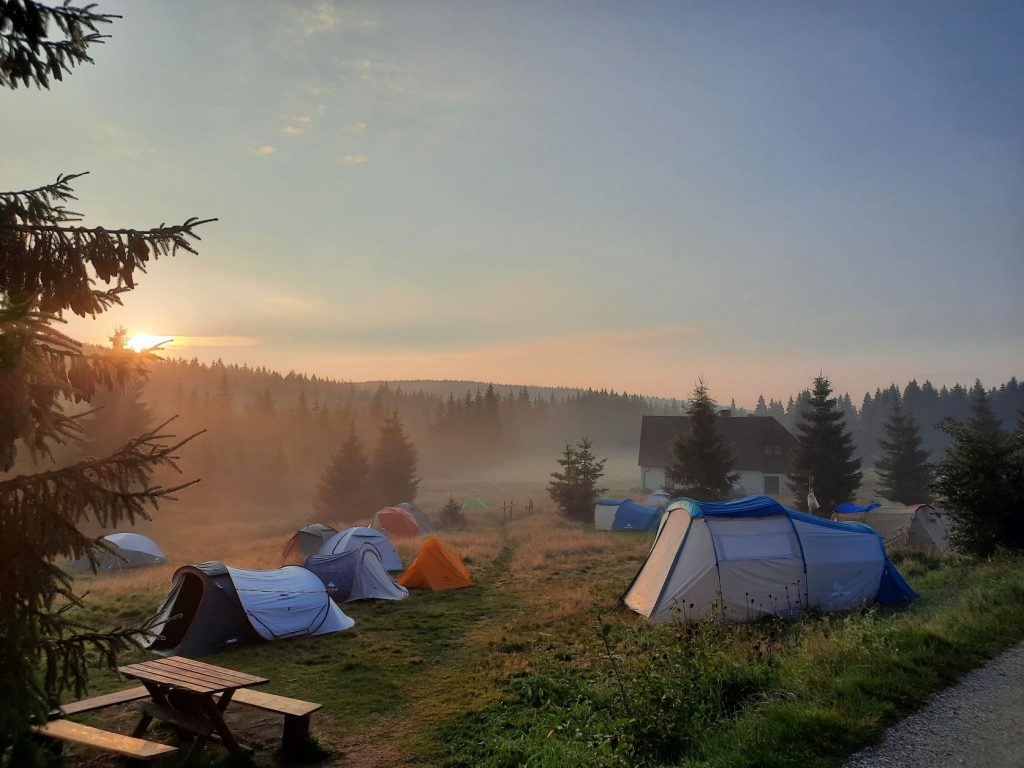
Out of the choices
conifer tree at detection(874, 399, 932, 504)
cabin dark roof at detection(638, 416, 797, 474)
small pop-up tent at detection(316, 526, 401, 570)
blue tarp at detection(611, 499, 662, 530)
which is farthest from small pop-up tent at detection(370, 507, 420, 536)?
conifer tree at detection(874, 399, 932, 504)

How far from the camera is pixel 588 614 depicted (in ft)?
45.5

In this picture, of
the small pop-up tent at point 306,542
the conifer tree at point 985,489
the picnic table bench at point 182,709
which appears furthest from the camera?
the small pop-up tent at point 306,542

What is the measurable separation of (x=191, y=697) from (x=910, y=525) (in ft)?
85.7

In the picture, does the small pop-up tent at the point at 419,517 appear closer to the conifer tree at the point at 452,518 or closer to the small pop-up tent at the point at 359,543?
the conifer tree at the point at 452,518

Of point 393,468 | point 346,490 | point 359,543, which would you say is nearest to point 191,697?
point 359,543

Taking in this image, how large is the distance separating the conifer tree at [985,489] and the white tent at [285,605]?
15.3 metres

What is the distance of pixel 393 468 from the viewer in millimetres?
48469

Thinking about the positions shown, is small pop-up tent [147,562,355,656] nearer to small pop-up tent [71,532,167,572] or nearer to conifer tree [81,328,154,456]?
small pop-up tent [71,532,167,572]

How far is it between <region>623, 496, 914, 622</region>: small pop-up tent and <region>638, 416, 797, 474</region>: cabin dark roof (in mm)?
36501

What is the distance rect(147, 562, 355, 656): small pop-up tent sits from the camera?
1231 cm

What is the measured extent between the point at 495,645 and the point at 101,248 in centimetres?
966

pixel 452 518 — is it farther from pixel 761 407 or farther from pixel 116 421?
pixel 761 407

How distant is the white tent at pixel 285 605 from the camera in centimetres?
1288

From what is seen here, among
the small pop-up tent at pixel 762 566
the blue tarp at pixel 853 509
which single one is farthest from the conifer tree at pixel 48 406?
the blue tarp at pixel 853 509
